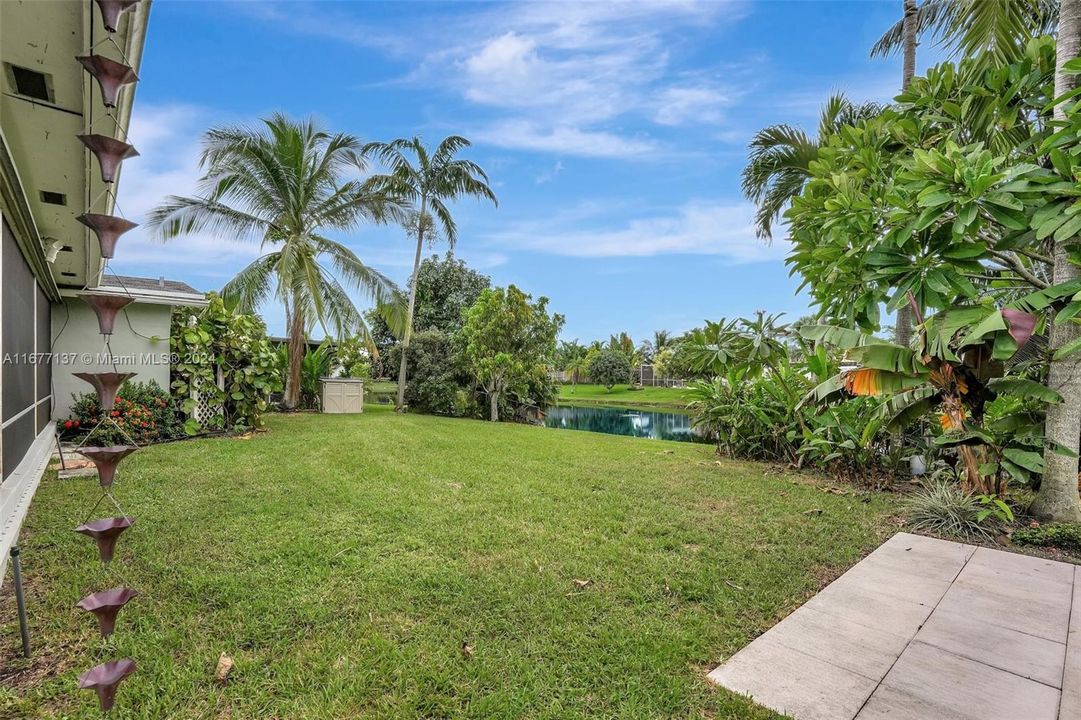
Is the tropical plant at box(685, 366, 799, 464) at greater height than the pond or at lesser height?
greater

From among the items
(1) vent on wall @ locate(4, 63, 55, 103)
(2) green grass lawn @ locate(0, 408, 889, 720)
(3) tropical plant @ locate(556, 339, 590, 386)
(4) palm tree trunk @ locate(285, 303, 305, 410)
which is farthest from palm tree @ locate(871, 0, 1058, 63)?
(3) tropical plant @ locate(556, 339, 590, 386)

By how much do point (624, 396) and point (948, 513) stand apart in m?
37.5

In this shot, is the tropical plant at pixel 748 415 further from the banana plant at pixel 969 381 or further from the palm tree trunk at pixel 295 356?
the palm tree trunk at pixel 295 356

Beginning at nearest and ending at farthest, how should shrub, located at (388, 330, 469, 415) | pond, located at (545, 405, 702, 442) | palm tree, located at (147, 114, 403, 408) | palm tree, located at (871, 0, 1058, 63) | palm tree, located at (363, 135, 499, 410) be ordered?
palm tree, located at (871, 0, 1058, 63), palm tree, located at (147, 114, 403, 408), palm tree, located at (363, 135, 499, 410), shrub, located at (388, 330, 469, 415), pond, located at (545, 405, 702, 442)

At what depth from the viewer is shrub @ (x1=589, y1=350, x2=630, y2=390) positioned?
44.0 meters

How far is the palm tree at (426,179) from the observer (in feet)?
48.5

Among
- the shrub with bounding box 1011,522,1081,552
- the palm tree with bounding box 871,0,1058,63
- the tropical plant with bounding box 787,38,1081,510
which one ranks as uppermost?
the palm tree with bounding box 871,0,1058,63

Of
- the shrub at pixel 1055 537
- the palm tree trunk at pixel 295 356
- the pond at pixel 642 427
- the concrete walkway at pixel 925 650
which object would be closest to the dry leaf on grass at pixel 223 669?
the concrete walkway at pixel 925 650

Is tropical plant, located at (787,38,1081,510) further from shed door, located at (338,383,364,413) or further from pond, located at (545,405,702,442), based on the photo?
shed door, located at (338,383,364,413)

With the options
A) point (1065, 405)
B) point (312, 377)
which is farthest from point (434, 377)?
point (1065, 405)

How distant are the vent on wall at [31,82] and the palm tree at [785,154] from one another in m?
10.2

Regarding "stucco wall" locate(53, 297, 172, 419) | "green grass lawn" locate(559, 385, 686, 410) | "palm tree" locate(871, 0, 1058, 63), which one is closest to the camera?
"palm tree" locate(871, 0, 1058, 63)

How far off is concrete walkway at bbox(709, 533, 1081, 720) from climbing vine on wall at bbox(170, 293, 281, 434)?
900 cm

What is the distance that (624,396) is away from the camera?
1650 inches
